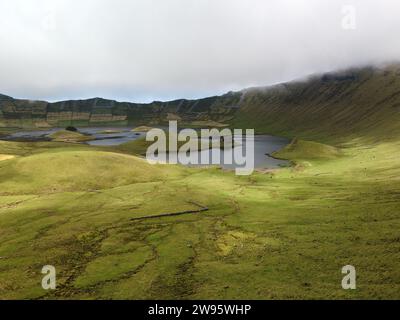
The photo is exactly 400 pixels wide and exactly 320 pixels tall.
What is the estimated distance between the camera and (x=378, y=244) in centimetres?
4881

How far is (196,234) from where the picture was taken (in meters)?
62.2

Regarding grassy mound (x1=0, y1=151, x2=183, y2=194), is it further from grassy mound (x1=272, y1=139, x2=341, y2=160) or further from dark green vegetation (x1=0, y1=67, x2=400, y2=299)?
grassy mound (x1=272, y1=139, x2=341, y2=160)

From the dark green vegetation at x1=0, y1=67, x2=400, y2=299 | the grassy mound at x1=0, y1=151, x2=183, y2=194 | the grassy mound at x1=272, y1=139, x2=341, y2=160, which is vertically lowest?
the dark green vegetation at x1=0, y1=67, x2=400, y2=299

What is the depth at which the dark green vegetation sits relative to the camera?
41.5 meters

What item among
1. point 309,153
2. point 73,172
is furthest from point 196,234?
point 309,153

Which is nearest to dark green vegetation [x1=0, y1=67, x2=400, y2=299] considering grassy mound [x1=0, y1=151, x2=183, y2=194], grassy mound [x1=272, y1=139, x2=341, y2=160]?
grassy mound [x1=0, y1=151, x2=183, y2=194]

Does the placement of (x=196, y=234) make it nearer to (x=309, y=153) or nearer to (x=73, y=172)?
(x=73, y=172)

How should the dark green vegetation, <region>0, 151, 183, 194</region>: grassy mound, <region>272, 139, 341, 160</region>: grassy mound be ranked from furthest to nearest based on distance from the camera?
<region>272, 139, 341, 160</region>: grassy mound, <region>0, 151, 183, 194</region>: grassy mound, the dark green vegetation

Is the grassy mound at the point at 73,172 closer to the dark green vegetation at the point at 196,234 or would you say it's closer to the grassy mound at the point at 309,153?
the dark green vegetation at the point at 196,234

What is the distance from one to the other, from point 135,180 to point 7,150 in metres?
102

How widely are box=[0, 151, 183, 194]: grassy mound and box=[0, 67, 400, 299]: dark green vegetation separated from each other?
0.61 m

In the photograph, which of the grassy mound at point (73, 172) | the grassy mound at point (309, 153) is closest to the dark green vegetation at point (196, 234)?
the grassy mound at point (73, 172)

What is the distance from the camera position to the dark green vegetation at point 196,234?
41.5 m

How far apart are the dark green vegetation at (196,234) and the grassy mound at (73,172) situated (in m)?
0.61
